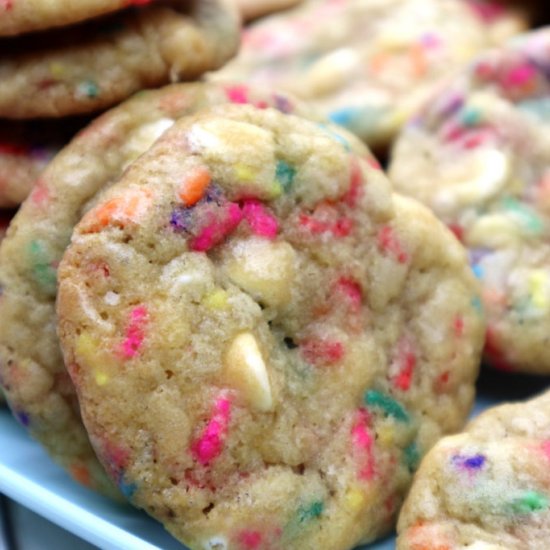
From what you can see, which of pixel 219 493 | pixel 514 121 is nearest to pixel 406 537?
pixel 219 493

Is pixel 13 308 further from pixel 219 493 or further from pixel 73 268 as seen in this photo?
pixel 219 493

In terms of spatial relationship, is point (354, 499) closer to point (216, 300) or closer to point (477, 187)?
point (216, 300)

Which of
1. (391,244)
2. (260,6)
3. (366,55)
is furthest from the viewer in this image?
(260,6)

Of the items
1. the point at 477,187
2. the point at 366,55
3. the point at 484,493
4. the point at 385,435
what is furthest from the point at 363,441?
the point at 366,55

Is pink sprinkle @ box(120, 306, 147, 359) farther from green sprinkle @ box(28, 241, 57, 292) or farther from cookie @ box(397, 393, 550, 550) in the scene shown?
cookie @ box(397, 393, 550, 550)

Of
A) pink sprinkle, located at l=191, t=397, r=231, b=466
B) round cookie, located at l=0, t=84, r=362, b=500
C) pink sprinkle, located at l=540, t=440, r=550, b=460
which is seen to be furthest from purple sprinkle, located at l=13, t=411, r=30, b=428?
pink sprinkle, located at l=540, t=440, r=550, b=460
